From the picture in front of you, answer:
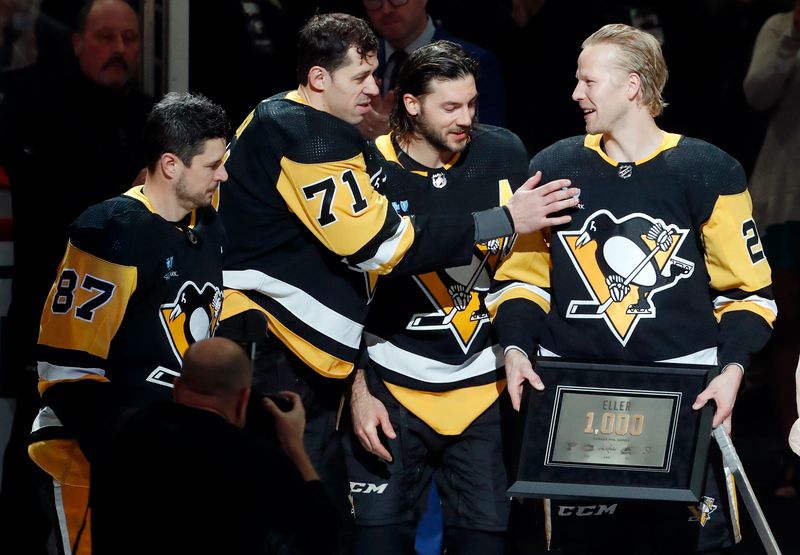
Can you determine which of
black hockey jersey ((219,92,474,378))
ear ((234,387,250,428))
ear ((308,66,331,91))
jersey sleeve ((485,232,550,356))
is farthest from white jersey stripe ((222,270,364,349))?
ear ((234,387,250,428))

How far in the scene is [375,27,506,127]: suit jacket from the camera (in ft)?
12.9

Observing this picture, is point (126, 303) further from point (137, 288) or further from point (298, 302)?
point (298, 302)

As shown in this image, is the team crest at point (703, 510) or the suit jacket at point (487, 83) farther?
the suit jacket at point (487, 83)

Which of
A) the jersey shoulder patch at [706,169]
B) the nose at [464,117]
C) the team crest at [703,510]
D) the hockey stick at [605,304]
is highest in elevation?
the nose at [464,117]

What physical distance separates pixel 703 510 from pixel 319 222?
111cm

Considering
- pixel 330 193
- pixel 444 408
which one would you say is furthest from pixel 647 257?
pixel 330 193

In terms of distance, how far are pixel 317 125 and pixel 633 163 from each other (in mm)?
727

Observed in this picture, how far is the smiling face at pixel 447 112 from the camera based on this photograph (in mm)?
3424

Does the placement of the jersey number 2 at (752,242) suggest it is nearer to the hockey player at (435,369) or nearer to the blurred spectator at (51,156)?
the hockey player at (435,369)

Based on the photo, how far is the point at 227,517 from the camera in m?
2.62

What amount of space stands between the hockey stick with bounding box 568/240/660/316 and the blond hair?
13.3 inches

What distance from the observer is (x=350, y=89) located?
3.33m

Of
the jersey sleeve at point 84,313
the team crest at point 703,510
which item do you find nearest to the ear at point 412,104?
the jersey sleeve at point 84,313

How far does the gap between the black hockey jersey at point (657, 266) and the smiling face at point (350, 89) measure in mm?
475
